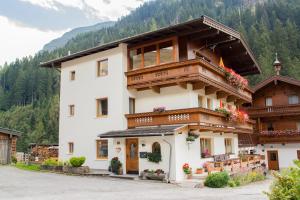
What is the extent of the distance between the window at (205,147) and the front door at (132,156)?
163 inches

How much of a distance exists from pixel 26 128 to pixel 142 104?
78.4 metres

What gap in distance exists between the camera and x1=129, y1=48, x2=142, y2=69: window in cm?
2255

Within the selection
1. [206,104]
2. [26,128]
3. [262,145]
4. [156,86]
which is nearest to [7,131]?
[156,86]

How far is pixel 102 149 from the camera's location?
23.0m

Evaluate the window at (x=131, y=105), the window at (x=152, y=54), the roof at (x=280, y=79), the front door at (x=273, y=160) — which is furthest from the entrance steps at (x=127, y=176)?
the roof at (x=280, y=79)

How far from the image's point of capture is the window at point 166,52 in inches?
824

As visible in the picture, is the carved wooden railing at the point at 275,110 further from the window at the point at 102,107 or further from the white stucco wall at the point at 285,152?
the window at the point at 102,107

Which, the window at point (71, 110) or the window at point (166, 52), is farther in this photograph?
the window at point (71, 110)

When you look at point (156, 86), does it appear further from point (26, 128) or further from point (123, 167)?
point (26, 128)

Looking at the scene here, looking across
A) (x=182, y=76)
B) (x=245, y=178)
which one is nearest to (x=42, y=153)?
(x=182, y=76)

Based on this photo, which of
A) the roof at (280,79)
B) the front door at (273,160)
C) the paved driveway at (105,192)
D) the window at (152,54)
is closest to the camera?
the paved driveway at (105,192)

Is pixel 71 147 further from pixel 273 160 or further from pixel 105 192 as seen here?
pixel 273 160

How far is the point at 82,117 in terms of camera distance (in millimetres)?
24438

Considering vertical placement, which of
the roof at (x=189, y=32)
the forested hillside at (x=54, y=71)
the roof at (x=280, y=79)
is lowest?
the roof at (x=280, y=79)
